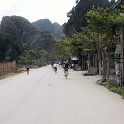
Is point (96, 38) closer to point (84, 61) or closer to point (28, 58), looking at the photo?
point (84, 61)

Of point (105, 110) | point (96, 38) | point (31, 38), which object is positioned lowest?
point (105, 110)

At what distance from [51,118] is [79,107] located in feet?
5.40

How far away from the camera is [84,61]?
3850cm

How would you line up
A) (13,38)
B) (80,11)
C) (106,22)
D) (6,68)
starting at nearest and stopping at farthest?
(106,22)
(6,68)
(80,11)
(13,38)

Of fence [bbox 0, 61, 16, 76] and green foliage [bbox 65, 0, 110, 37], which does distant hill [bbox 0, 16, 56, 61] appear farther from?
fence [bbox 0, 61, 16, 76]

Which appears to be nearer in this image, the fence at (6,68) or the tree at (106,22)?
the tree at (106,22)

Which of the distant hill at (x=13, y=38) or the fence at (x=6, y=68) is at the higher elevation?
the distant hill at (x=13, y=38)

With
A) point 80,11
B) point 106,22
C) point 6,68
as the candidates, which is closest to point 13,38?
point 80,11

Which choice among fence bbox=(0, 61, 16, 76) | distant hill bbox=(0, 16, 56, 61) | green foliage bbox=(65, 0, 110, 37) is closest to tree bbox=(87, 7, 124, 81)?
fence bbox=(0, 61, 16, 76)

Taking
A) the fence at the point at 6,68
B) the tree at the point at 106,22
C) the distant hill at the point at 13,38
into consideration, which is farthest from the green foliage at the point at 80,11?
the tree at the point at 106,22

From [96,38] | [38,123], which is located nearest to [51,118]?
[38,123]

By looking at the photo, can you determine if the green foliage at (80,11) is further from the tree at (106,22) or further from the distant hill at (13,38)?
the tree at (106,22)

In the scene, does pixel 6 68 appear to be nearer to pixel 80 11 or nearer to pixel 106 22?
pixel 106 22

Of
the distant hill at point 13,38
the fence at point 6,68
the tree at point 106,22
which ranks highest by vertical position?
the distant hill at point 13,38
